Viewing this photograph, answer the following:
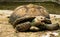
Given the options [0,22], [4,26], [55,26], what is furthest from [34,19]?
[0,22]

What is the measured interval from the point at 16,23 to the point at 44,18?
0.59 meters

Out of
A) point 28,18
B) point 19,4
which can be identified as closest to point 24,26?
point 28,18

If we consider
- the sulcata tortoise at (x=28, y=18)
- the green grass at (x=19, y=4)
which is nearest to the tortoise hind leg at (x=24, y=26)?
the sulcata tortoise at (x=28, y=18)

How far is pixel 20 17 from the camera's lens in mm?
4000

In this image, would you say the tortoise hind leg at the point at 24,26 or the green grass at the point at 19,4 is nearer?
the tortoise hind leg at the point at 24,26

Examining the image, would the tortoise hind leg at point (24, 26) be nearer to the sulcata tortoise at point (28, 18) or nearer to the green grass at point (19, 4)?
the sulcata tortoise at point (28, 18)

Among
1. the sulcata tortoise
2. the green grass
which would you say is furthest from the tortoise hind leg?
the green grass

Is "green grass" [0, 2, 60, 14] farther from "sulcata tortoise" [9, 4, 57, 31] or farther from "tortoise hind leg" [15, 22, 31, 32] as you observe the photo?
"tortoise hind leg" [15, 22, 31, 32]

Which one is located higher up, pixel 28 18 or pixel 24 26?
pixel 28 18

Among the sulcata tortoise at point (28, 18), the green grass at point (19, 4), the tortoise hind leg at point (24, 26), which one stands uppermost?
the green grass at point (19, 4)

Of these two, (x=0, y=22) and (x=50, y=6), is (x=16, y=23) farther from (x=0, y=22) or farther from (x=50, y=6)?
(x=50, y=6)

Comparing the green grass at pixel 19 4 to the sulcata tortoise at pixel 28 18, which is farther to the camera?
the green grass at pixel 19 4

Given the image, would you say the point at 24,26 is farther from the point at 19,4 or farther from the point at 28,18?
the point at 19,4

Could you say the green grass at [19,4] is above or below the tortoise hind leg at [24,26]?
above
